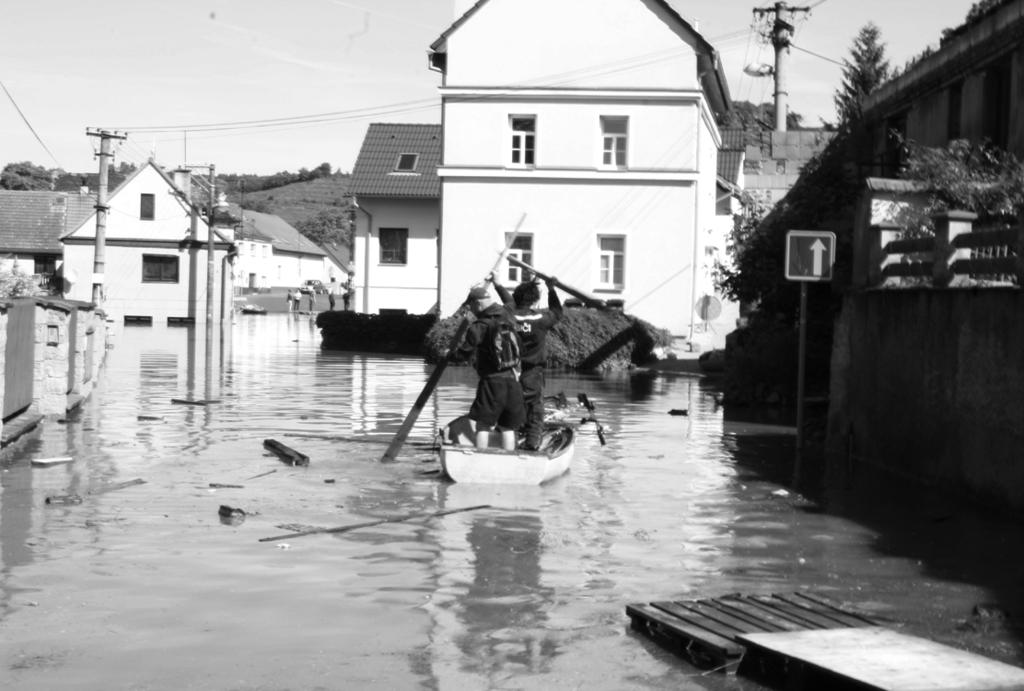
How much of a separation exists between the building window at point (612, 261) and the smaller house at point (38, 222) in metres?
50.2

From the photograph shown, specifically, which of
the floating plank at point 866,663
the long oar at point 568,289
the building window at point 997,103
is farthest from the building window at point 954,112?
the floating plank at point 866,663

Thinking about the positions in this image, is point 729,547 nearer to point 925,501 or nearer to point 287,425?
point 925,501

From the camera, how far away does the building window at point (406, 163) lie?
57125 mm

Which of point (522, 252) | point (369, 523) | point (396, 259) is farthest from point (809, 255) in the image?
point (396, 259)

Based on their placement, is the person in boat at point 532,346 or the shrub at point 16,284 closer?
the person in boat at point 532,346

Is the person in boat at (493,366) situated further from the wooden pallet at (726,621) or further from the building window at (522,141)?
the building window at (522,141)

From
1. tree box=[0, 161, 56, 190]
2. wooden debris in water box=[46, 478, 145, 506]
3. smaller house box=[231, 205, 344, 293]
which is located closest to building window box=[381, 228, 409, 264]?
wooden debris in water box=[46, 478, 145, 506]

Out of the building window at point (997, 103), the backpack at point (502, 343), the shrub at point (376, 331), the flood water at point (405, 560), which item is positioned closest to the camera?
the flood water at point (405, 560)

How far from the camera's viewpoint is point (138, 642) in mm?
7684

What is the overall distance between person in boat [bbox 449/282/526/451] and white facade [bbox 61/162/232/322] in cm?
5905

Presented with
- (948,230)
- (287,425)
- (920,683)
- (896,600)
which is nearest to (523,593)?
(896,600)

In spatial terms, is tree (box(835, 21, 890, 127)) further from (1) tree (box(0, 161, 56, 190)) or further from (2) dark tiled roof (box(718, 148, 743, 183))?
(1) tree (box(0, 161, 56, 190))

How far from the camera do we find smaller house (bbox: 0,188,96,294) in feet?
277

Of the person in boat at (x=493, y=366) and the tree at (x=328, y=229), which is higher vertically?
the tree at (x=328, y=229)
